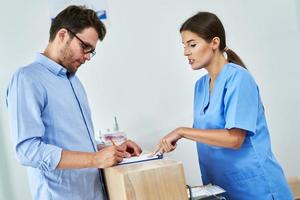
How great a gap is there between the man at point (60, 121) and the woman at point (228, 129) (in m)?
0.26

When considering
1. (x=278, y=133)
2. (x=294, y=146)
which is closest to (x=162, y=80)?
(x=278, y=133)

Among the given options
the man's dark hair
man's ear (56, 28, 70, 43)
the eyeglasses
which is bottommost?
the eyeglasses

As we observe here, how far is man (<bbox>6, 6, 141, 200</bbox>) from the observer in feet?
3.12

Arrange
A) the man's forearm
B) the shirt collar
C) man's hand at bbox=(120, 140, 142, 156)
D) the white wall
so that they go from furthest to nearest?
the white wall, man's hand at bbox=(120, 140, 142, 156), the shirt collar, the man's forearm

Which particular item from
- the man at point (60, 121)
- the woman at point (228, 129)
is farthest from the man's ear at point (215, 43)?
the man at point (60, 121)

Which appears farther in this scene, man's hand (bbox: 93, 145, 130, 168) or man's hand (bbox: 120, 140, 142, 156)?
man's hand (bbox: 120, 140, 142, 156)

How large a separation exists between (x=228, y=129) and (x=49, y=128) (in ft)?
2.01

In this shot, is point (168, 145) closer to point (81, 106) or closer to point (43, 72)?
point (81, 106)

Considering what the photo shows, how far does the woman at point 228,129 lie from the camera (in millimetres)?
1180

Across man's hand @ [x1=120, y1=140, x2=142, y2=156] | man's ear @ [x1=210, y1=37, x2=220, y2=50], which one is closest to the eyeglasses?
man's hand @ [x1=120, y1=140, x2=142, y2=156]

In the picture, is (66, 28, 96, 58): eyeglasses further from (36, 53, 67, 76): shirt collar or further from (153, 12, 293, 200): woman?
(153, 12, 293, 200): woman

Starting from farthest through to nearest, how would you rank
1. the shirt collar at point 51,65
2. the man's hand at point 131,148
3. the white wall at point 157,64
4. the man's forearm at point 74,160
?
the white wall at point 157,64
the man's hand at point 131,148
the shirt collar at point 51,65
the man's forearm at point 74,160

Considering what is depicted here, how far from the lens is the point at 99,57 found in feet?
6.42

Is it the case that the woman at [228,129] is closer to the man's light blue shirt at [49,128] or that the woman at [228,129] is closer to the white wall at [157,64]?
the man's light blue shirt at [49,128]
